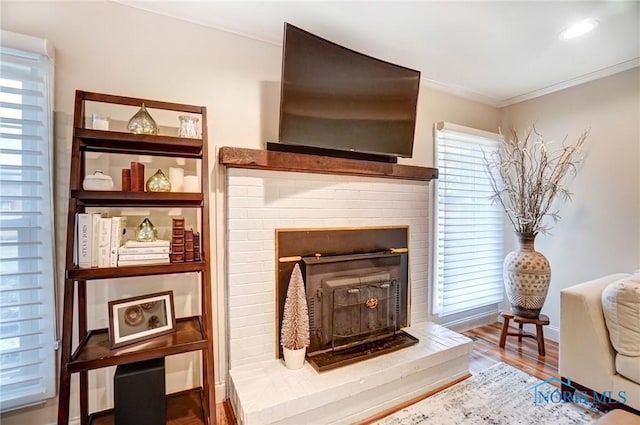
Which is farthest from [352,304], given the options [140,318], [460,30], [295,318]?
[460,30]

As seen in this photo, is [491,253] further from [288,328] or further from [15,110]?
[15,110]

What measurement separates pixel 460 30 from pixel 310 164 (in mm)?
1362

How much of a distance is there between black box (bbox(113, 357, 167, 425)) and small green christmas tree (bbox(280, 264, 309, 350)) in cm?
70

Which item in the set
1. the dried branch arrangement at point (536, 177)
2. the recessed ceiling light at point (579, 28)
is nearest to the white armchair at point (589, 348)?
the dried branch arrangement at point (536, 177)

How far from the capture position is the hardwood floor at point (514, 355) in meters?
2.30

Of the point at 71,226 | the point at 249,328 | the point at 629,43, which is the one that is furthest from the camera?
the point at 629,43

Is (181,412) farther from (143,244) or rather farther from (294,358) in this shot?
(143,244)

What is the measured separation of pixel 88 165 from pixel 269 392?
63.4 inches

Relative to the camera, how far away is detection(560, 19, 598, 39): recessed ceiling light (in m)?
1.88

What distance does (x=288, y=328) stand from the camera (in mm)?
1831

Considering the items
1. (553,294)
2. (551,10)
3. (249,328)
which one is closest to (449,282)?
(553,294)

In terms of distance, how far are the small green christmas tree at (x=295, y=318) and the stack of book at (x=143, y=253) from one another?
76 centimetres

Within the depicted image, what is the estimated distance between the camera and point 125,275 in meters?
1.38

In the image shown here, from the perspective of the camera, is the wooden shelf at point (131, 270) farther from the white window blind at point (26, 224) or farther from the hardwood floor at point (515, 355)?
the hardwood floor at point (515, 355)
